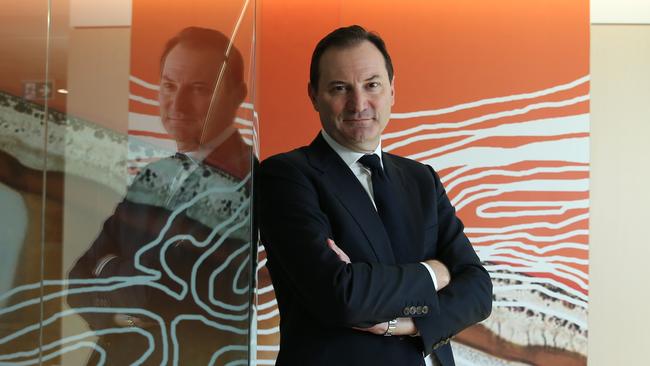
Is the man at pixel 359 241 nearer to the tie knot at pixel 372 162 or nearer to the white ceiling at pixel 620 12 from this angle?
the tie knot at pixel 372 162

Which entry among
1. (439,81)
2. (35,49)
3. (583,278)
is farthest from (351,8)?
(35,49)

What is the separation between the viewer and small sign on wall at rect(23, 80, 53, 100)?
105cm

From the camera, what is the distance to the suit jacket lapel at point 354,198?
1476 mm

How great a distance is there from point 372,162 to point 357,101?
144mm

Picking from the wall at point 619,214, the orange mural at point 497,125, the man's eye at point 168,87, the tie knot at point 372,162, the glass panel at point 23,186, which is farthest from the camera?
the wall at point 619,214

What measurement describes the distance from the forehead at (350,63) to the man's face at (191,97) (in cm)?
37

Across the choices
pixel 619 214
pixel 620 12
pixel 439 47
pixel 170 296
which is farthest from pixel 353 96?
pixel 620 12

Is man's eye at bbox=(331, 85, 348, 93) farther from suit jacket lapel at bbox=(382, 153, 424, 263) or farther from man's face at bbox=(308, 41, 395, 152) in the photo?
suit jacket lapel at bbox=(382, 153, 424, 263)

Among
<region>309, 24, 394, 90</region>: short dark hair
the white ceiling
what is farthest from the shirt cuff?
the white ceiling

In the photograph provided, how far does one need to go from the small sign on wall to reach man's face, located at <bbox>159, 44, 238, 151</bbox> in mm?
188

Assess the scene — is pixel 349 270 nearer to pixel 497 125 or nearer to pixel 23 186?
pixel 23 186

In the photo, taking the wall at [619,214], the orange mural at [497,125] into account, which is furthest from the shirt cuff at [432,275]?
the wall at [619,214]

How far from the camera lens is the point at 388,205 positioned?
60.2 inches

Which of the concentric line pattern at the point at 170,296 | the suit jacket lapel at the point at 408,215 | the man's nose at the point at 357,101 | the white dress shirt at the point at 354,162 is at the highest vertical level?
the man's nose at the point at 357,101
